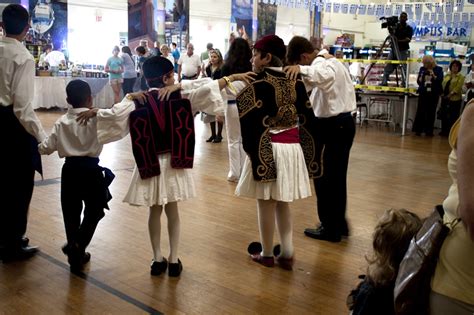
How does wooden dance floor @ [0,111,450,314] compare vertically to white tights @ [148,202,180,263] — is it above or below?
below

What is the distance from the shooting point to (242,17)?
20.2m

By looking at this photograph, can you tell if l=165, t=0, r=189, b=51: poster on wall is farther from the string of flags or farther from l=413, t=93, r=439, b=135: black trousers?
l=413, t=93, r=439, b=135: black trousers

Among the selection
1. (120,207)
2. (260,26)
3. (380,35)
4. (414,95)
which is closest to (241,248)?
(120,207)

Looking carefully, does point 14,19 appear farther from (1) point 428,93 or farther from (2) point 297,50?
(1) point 428,93

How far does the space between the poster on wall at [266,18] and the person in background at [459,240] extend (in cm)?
1952

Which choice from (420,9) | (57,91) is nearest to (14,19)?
(57,91)

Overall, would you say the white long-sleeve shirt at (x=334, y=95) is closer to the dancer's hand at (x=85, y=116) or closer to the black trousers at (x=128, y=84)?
the dancer's hand at (x=85, y=116)

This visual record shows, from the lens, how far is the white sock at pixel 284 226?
3656mm

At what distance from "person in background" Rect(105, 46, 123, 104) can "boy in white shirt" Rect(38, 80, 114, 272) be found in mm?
10719

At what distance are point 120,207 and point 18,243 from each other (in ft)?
4.53

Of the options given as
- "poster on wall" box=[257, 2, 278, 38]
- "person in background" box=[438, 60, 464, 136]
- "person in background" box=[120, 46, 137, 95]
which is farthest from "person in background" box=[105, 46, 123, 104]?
"poster on wall" box=[257, 2, 278, 38]

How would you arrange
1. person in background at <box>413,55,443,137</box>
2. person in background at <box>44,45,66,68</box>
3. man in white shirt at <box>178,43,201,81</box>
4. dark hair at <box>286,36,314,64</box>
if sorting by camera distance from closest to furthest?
dark hair at <box>286,36,314,64</box> < person in background at <box>413,55,443,137</box> < man in white shirt at <box>178,43,201,81</box> < person in background at <box>44,45,66,68</box>

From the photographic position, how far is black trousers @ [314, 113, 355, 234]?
13.8 ft

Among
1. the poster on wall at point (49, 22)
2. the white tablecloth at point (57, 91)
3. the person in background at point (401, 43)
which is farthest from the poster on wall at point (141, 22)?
the person in background at point (401, 43)
